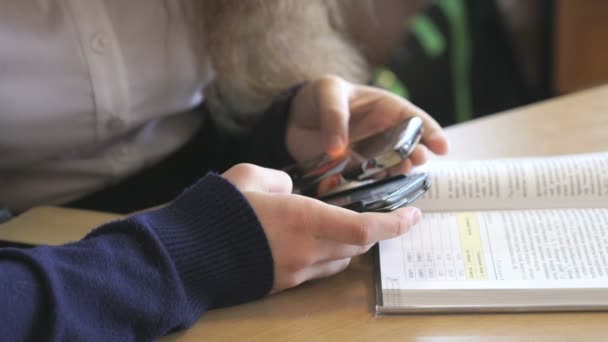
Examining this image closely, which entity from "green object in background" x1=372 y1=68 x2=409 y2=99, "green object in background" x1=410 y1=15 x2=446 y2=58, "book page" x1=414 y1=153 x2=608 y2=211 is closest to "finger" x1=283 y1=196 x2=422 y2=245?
"book page" x1=414 y1=153 x2=608 y2=211

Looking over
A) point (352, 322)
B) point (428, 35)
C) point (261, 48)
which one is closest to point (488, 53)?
point (428, 35)

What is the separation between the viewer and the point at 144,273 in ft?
1.55

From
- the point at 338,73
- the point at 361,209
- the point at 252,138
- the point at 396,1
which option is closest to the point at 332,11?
the point at 338,73

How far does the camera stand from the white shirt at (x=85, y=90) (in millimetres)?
689

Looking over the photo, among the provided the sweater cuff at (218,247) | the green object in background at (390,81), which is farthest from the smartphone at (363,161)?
the green object in background at (390,81)

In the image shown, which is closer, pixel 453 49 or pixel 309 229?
pixel 309 229

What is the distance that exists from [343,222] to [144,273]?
0.15 m

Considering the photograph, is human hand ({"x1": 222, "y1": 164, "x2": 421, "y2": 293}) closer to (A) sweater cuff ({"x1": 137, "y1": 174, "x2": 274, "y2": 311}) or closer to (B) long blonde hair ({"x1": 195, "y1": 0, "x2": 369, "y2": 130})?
(A) sweater cuff ({"x1": 137, "y1": 174, "x2": 274, "y2": 311})

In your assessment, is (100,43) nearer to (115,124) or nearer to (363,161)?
(115,124)

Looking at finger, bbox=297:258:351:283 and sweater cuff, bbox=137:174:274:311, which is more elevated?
sweater cuff, bbox=137:174:274:311

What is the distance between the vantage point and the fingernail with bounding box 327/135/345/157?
2.19 feet

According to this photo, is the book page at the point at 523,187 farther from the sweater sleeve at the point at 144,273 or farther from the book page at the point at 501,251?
the sweater sleeve at the point at 144,273

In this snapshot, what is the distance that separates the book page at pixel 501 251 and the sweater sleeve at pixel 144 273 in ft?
0.39

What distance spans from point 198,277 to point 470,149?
39 centimetres
